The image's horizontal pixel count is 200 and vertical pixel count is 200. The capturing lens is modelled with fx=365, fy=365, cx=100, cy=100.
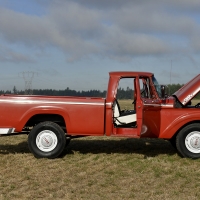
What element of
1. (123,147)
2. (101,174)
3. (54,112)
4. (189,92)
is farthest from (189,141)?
(54,112)

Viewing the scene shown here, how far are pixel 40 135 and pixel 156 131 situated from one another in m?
2.54

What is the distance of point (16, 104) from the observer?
786 centimetres

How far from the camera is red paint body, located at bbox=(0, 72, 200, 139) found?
7.83 meters

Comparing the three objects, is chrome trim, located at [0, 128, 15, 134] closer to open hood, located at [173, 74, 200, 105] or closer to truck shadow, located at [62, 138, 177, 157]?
truck shadow, located at [62, 138, 177, 157]

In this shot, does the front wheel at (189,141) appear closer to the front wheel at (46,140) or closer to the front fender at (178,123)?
the front fender at (178,123)

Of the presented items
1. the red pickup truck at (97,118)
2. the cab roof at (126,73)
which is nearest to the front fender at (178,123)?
the red pickup truck at (97,118)

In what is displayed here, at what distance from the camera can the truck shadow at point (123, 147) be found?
8938 mm

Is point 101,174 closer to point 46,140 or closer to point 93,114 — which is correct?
point 93,114

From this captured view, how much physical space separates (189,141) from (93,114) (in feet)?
7.12

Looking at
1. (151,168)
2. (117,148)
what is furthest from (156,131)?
(117,148)

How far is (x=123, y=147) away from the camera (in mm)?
9609

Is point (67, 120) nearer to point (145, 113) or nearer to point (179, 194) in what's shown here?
point (145, 113)

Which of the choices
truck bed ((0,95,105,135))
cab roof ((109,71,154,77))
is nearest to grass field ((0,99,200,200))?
truck bed ((0,95,105,135))

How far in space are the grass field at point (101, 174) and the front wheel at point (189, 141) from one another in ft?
0.71
